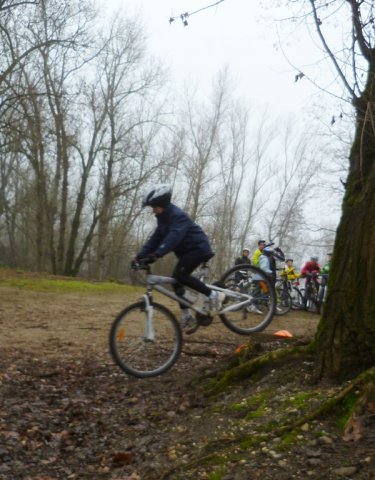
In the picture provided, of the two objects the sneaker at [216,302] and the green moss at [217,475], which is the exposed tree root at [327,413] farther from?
the sneaker at [216,302]

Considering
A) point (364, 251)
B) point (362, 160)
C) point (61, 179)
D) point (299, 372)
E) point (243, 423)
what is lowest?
point (243, 423)

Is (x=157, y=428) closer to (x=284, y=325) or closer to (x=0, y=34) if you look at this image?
(x=284, y=325)

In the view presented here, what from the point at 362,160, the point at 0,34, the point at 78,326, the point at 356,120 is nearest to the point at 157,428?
the point at 362,160

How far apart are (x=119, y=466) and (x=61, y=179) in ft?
91.1

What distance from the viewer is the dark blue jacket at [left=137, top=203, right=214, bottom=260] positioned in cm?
577

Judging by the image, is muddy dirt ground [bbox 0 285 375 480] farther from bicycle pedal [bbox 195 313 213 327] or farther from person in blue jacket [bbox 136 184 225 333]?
person in blue jacket [bbox 136 184 225 333]

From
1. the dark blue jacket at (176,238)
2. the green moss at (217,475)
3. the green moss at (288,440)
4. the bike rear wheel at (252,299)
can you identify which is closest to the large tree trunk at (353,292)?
the green moss at (288,440)

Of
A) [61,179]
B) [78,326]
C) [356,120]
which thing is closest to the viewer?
[356,120]

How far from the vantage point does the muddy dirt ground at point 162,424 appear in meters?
3.37

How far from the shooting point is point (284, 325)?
9.27 meters

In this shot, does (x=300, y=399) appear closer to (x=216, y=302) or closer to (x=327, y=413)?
(x=327, y=413)

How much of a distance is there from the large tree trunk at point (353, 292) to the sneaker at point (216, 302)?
199 centimetres

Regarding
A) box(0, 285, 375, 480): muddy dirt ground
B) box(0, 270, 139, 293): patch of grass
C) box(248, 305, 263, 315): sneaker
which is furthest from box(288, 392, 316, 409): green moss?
box(0, 270, 139, 293): patch of grass

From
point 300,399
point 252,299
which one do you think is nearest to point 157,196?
point 252,299
